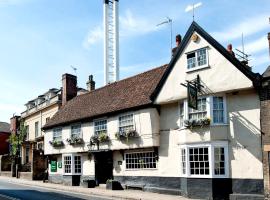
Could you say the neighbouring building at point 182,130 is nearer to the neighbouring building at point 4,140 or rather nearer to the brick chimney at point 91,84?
the brick chimney at point 91,84

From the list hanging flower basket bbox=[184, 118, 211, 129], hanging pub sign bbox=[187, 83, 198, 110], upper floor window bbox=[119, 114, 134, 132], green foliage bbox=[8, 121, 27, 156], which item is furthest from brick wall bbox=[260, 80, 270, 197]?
green foliage bbox=[8, 121, 27, 156]

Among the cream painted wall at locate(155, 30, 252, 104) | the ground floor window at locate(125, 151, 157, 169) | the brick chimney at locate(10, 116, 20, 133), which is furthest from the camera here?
the brick chimney at locate(10, 116, 20, 133)

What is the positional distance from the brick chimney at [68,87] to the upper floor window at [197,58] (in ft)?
60.6

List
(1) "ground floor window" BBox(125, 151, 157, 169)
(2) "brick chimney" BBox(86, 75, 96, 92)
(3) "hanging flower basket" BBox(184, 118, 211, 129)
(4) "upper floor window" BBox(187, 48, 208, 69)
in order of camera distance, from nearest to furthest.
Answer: (3) "hanging flower basket" BBox(184, 118, 211, 129) < (4) "upper floor window" BBox(187, 48, 208, 69) < (1) "ground floor window" BBox(125, 151, 157, 169) < (2) "brick chimney" BBox(86, 75, 96, 92)

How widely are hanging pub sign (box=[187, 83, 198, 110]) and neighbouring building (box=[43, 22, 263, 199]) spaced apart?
1.81ft

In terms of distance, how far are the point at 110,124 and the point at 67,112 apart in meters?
7.74

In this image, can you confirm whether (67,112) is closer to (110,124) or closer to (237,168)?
(110,124)

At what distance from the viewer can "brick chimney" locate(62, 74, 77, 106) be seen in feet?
123

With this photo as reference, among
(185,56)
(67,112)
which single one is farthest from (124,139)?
(67,112)

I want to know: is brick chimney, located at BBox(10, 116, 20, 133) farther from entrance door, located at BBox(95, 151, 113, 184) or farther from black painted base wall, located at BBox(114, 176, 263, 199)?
black painted base wall, located at BBox(114, 176, 263, 199)

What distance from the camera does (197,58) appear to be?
21.3 meters

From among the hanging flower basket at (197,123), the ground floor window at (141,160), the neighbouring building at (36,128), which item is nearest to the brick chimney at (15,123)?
the neighbouring building at (36,128)

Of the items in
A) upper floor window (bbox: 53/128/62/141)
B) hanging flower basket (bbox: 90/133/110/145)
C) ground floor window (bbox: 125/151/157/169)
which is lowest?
ground floor window (bbox: 125/151/157/169)

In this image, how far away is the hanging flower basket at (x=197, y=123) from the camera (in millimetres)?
20014
